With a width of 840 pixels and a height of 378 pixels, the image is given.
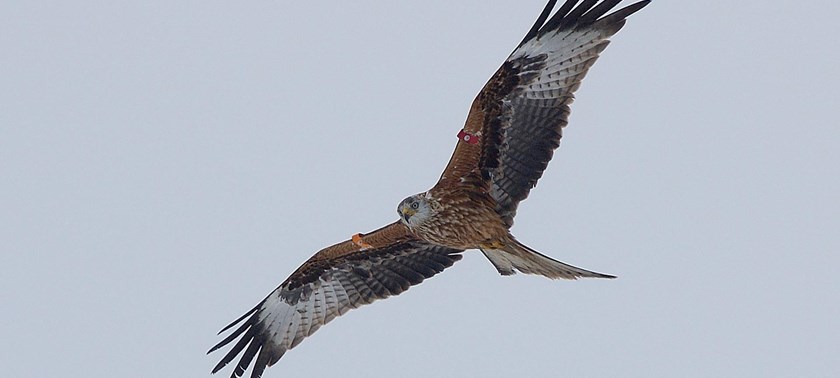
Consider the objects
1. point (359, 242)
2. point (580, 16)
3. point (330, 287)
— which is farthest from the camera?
point (330, 287)

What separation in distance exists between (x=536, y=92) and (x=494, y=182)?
891mm

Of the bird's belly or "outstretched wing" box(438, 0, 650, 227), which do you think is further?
the bird's belly

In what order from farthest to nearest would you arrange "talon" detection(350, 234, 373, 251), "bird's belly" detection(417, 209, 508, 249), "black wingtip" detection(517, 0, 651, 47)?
"talon" detection(350, 234, 373, 251) < "bird's belly" detection(417, 209, 508, 249) < "black wingtip" detection(517, 0, 651, 47)

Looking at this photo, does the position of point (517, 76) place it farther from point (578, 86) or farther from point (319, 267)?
point (319, 267)

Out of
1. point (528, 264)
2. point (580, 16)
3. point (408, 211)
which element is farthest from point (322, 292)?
point (580, 16)

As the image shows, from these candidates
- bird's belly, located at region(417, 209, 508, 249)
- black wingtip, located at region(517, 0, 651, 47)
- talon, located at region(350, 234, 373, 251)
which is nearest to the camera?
black wingtip, located at region(517, 0, 651, 47)

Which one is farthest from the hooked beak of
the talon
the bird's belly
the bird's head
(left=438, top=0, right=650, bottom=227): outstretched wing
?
the talon

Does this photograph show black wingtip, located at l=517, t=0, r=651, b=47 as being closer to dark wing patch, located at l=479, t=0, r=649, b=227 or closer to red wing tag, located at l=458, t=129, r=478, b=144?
dark wing patch, located at l=479, t=0, r=649, b=227

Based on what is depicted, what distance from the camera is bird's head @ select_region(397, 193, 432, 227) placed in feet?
33.0

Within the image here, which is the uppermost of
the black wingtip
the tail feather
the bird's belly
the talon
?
the black wingtip

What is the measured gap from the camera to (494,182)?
1005 cm

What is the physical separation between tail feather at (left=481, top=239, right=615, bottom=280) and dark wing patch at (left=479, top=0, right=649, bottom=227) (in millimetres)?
647

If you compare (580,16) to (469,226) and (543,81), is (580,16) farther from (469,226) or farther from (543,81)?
(469,226)

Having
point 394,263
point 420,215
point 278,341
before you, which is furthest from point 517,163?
point 278,341
